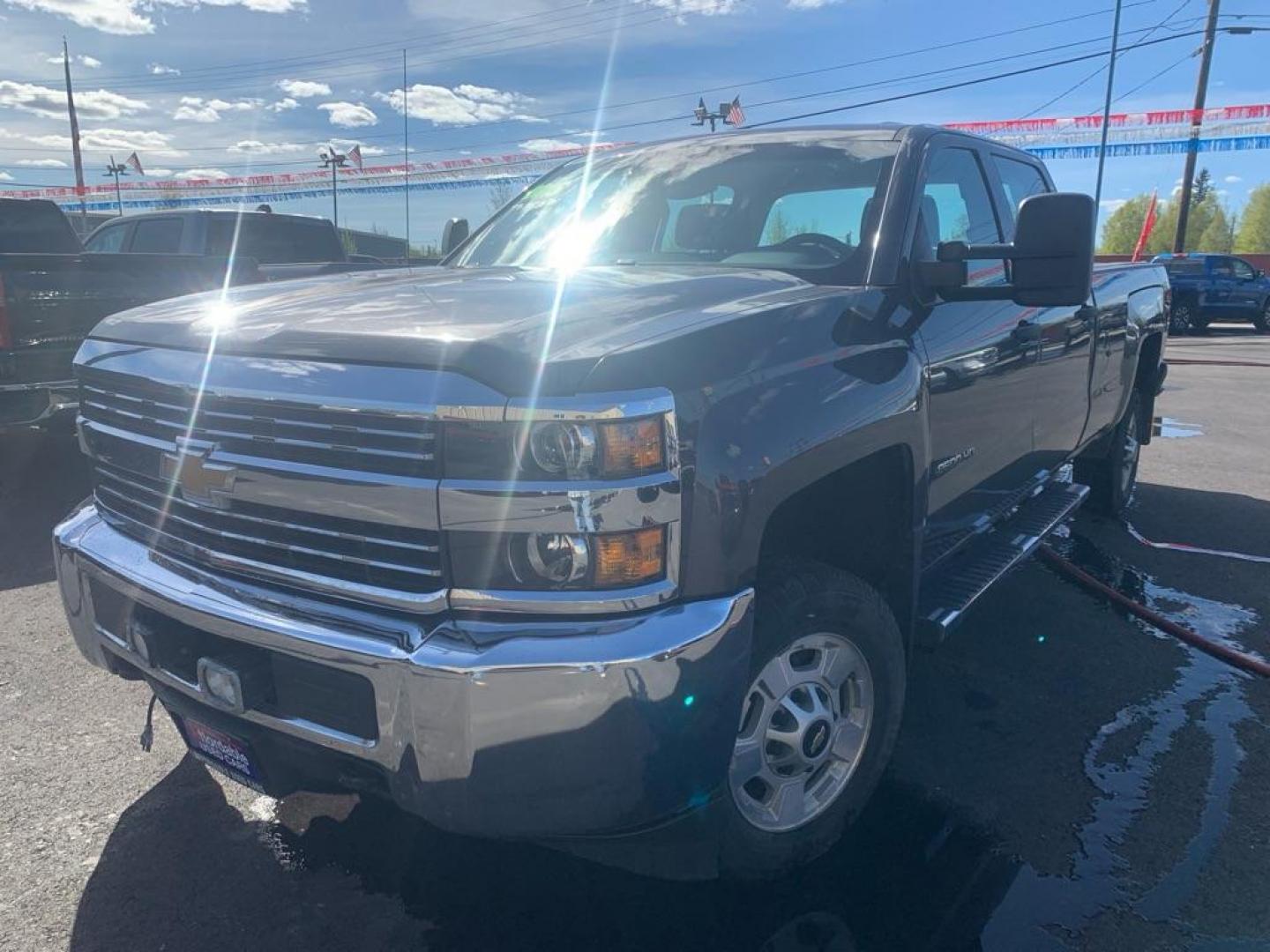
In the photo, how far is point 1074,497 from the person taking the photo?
15.6ft

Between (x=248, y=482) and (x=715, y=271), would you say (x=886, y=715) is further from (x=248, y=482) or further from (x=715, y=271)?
(x=248, y=482)

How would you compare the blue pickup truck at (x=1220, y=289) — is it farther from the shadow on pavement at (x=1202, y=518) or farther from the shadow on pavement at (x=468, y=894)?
the shadow on pavement at (x=468, y=894)

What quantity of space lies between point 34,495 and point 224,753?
514cm

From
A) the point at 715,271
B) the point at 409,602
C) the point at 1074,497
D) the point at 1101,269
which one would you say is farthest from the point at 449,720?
the point at 1101,269

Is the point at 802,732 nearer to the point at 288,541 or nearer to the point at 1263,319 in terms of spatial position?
the point at 288,541

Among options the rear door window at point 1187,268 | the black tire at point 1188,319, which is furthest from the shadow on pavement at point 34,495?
the rear door window at point 1187,268

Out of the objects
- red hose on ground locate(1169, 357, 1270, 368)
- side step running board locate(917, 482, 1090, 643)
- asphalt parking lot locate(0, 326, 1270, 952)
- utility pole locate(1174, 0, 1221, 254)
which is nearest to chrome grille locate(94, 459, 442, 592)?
asphalt parking lot locate(0, 326, 1270, 952)

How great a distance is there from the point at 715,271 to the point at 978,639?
90.3 inches

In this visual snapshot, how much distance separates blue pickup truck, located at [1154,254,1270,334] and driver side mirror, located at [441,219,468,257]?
77.1ft

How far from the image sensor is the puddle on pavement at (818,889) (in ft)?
7.86

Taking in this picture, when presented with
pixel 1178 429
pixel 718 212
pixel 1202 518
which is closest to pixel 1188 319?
pixel 1178 429

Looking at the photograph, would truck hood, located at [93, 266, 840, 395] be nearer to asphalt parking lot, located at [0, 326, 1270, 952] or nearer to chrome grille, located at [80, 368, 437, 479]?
chrome grille, located at [80, 368, 437, 479]

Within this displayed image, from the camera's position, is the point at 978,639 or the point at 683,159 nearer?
the point at 683,159

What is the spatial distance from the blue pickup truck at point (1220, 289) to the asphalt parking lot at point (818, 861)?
2332cm
